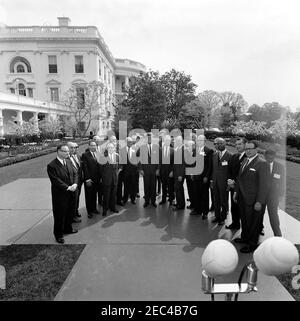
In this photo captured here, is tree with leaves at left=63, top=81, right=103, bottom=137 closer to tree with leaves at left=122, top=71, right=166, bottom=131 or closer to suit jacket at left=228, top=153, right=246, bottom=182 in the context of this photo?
tree with leaves at left=122, top=71, right=166, bottom=131

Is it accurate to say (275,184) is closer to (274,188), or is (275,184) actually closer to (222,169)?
(274,188)

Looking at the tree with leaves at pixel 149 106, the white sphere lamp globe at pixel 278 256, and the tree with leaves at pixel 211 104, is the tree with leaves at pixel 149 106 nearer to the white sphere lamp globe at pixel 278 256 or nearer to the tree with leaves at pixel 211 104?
the tree with leaves at pixel 211 104

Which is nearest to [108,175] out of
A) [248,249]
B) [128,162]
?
[128,162]

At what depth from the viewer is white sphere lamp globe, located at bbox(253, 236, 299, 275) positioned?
4.25 ft

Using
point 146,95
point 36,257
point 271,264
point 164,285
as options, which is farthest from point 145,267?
point 146,95

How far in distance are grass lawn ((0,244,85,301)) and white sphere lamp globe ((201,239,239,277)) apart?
2838 millimetres

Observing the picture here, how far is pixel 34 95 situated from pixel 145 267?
4527cm

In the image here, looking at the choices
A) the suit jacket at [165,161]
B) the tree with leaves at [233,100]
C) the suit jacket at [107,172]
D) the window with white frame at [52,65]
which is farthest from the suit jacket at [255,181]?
the tree with leaves at [233,100]

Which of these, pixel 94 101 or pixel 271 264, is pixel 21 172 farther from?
pixel 94 101

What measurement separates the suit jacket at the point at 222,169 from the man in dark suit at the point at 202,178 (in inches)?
14.8

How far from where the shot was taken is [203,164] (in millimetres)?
6340

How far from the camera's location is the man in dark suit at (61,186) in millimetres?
4871

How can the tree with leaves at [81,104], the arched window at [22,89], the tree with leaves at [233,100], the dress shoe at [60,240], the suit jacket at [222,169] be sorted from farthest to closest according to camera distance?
1. the tree with leaves at [233,100]
2. the arched window at [22,89]
3. the tree with leaves at [81,104]
4. the suit jacket at [222,169]
5. the dress shoe at [60,240]
